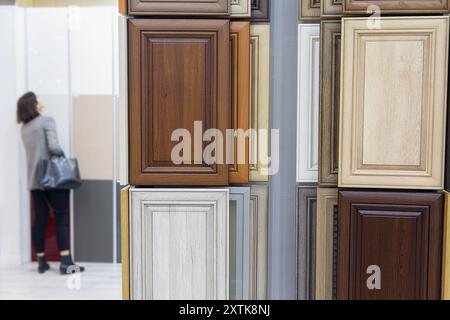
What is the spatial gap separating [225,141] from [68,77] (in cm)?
241

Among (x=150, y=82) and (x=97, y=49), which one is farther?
(x=97, y=49)

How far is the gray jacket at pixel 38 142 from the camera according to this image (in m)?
3.47

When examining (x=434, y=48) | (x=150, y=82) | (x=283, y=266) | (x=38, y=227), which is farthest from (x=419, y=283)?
(x=38, y=227)

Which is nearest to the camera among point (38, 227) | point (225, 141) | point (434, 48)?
point (434, 48)

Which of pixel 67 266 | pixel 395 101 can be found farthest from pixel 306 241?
pixel 67 266

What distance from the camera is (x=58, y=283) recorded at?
331 centimetres

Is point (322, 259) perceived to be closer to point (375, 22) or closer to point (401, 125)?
point (401, 125)

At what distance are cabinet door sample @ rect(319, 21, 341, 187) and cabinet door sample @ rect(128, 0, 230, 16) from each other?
31 centimetres

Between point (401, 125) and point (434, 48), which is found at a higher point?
point (434, 48)

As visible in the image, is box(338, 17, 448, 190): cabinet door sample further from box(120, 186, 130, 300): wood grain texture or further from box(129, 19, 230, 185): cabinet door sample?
box(120, 186, 130, 300): wood grain texture

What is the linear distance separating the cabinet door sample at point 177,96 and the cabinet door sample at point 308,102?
0.23 metres

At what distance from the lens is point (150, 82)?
5.05 ft

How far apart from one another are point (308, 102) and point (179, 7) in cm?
47

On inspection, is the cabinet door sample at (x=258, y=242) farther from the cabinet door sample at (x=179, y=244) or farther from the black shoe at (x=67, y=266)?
the black shoe at (x=67, y=266)
